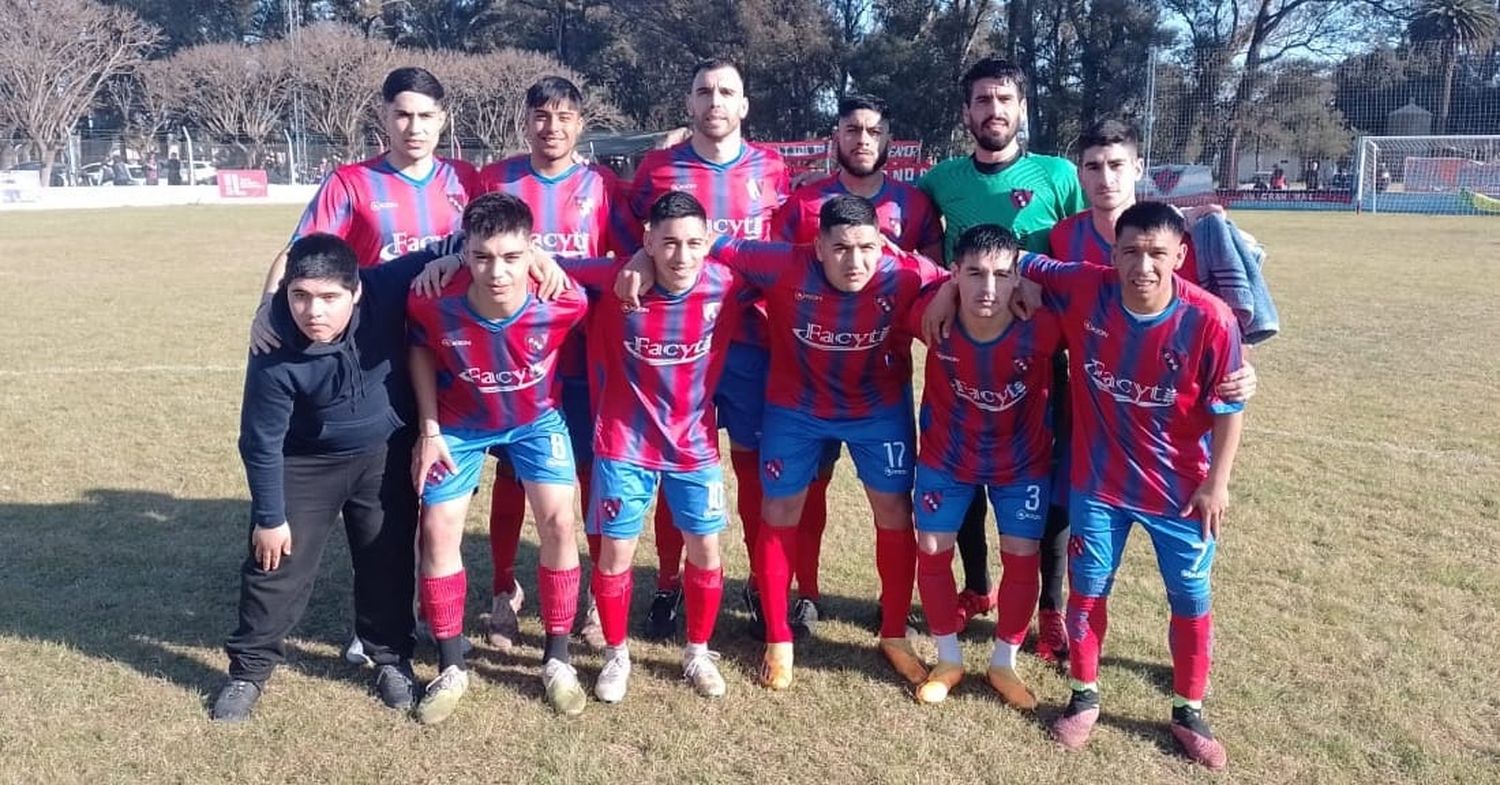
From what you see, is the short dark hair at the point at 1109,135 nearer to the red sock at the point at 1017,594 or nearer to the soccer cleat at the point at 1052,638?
the red sock at the point at 1017,594

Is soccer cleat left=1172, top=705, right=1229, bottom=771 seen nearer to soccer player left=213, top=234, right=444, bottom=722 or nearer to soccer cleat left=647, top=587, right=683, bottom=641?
soccer cleat left=647, top=587, right=683, bottom=641

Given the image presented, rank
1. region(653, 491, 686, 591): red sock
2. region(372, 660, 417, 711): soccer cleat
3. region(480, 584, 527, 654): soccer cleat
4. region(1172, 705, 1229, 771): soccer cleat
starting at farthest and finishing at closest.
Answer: region(653, 491, 686, 591): red sock
region(480, 584, 527, 654): soccer cleat
region(372, 660, 417, 711): soccer cleat
region(1172, 705, 1229, 771): soccer cleat

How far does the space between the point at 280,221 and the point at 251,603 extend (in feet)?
81.5

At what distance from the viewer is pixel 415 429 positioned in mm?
3461

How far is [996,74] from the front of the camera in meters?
3.69

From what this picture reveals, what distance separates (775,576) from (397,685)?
4.16 feet

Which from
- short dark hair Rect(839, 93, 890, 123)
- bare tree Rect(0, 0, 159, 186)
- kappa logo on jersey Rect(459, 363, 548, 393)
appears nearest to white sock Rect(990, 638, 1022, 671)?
kappa logo on jersey Rect(459, 363, 548, 393)

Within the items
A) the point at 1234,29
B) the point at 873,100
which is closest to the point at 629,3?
the point at 1234,29

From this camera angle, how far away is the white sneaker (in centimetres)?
335

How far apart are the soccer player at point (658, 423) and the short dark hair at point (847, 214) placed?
0.39m

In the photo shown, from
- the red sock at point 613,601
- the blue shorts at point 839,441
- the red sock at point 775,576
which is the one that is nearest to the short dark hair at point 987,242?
the blue shorts at point 839,441

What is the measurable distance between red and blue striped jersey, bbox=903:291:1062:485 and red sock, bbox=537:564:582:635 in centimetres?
123

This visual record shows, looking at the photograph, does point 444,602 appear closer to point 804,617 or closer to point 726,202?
point 804,617

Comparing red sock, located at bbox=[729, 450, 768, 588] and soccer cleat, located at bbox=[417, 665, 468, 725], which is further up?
red sock, located at bbox=[729, 450, 768, 588]
